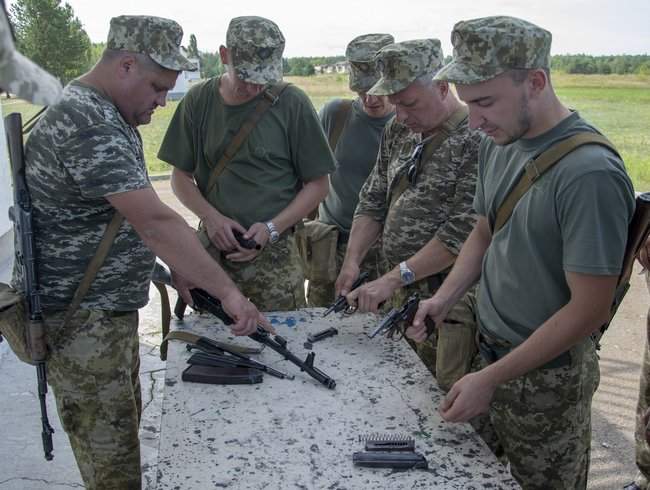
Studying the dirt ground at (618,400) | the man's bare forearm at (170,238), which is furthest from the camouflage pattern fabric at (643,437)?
the man's bare forearm at (170,238)

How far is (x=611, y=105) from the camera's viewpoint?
17.7 m

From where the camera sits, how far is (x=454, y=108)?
8.04 ft

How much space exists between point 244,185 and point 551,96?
154 centimetres

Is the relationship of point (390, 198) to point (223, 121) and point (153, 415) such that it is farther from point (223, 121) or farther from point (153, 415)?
point (153, 415)

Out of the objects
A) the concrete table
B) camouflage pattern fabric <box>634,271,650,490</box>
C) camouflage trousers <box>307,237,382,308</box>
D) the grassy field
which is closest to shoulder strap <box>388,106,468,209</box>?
the concrete table

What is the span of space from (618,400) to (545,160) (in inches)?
113

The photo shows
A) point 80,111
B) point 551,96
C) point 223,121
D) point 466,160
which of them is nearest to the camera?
point 551,96

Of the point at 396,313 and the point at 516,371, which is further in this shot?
the point at 396,313

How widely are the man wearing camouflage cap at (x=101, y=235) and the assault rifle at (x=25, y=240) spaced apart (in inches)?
1.2

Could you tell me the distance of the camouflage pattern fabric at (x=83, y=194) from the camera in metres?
1.94

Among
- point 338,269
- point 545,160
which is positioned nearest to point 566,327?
point 545,160

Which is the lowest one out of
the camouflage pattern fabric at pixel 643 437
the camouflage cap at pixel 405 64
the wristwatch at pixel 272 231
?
the camouflage pattern fabric at pixel 643 437

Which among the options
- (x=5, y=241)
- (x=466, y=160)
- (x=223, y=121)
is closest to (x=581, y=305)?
(x=466, y=160)

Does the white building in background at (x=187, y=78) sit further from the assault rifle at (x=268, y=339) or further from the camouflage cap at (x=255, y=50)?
the assault rifle at (x=268, y=339)
